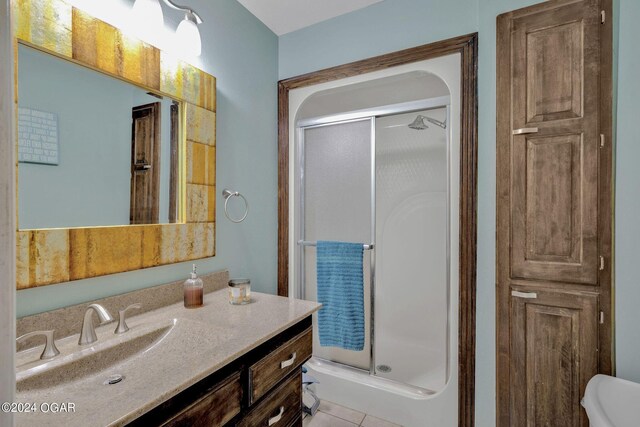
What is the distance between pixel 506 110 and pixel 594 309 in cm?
96

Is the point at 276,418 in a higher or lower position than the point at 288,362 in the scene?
lower

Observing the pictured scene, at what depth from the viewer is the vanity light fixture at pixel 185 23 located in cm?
123

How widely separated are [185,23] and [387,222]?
77.2 inches

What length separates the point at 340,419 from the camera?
186 centimetres

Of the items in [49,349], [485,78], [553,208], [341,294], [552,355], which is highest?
[485,78]

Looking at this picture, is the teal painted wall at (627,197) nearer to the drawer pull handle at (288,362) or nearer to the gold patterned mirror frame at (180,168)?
the drawer pull handle at (288,362)

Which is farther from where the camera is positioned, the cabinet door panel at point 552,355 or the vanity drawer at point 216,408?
the cabinet door panel at point 552,355

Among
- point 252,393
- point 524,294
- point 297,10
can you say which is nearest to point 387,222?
point 524,294

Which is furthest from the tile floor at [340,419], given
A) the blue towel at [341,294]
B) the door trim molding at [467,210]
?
the door trim molding at [467,210]

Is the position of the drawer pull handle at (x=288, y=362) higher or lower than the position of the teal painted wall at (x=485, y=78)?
lower

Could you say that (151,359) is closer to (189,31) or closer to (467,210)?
(189,31)

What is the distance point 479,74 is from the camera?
156 centimetres

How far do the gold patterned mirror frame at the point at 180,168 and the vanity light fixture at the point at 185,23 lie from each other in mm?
80

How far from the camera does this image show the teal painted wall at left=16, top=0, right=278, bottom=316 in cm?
159
